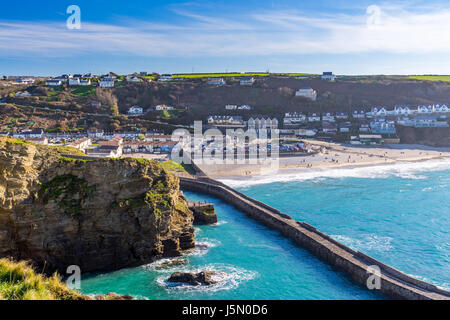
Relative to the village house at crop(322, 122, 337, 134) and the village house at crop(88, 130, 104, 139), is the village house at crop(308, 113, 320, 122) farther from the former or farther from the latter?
the village house at crop(88, 130, 104, 139)

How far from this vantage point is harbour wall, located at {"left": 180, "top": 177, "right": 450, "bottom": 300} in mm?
18688

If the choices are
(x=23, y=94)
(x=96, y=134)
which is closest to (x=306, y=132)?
(x=96, y=134)

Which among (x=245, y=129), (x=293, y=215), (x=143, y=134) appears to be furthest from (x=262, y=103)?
(x=293, y=215)

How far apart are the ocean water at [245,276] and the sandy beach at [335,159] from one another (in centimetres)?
2339

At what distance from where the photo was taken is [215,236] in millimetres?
28578

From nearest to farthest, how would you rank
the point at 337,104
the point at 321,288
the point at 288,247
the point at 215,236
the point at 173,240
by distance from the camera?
the point at 321,288 → the point at 173,240 → the point at 288,247 → the point at 215,236 → the point at 337,104

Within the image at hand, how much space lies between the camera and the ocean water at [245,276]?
19.6 metres

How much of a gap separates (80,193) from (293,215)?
743 inches

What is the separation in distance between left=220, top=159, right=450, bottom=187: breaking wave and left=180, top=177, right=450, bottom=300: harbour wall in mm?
9510

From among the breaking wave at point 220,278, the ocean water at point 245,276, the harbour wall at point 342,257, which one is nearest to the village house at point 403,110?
the harbour wall at point 342,257

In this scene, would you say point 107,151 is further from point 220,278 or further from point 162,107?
point 162,107

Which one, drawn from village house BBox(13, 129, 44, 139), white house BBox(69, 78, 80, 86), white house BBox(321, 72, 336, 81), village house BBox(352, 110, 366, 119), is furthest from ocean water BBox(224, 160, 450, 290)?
white house BBox(69, 78, 80, 86)

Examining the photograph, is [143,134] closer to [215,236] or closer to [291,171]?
[291,171]

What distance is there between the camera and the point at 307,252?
84.0 feet
